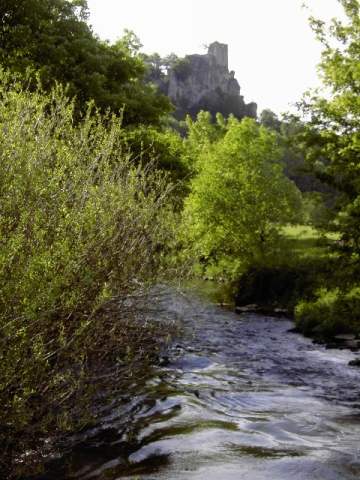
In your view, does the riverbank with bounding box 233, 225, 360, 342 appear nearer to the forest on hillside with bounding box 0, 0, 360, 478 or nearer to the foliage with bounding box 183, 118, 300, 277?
the forest on hillside with bounding box 0, 0, 360, 478

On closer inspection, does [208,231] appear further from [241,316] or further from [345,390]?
[345,390]

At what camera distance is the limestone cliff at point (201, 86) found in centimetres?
12950

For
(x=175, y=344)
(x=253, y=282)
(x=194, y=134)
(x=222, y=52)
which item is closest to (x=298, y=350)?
(x=175, y=344)

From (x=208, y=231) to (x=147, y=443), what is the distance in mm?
25416

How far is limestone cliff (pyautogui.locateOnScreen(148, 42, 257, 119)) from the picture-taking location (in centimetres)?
12950

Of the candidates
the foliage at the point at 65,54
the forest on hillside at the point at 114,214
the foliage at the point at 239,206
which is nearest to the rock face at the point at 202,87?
the forest on hillside at the point at 114,214

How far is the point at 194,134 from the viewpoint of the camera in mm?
62781

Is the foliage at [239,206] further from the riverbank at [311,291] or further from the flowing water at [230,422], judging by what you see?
the flowing water at [230,422]

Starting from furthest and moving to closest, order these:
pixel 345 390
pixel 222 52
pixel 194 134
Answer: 1. pixel 222 52
2. pixel 194 134
3. pixel 345 390

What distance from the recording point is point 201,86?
470 feet

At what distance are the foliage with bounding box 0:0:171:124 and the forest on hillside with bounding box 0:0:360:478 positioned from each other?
0.28 feet

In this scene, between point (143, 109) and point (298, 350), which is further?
point (143, 109)

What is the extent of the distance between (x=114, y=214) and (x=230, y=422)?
4422mm

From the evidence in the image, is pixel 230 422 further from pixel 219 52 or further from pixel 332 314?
pixel 219 52
